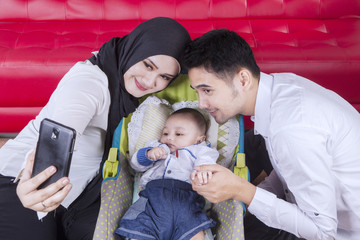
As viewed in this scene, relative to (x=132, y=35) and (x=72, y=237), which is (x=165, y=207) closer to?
(x=72, y=237)

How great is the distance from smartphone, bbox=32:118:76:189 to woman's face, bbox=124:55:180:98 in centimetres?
53

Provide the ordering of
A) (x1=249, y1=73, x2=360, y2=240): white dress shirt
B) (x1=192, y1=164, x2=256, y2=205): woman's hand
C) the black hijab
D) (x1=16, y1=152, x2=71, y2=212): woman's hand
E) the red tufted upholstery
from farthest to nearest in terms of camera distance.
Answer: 1. the red tufted upholstery
2. the black hijab
3. (x1=192, y1=164, x2=256, y2=205): woman's hand
4. (x1=249, y1=73, x2=360, y2=240): white dress shirt
5. (x1=16, y1=152, x2=71, y2=212): woman's hand

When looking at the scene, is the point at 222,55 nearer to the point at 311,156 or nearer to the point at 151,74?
the point at 151,74

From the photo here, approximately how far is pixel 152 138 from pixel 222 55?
2.11 ft

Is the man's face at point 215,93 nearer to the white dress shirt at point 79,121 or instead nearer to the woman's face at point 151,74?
the woman's face at point 151,74

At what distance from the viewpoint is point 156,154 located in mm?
1594

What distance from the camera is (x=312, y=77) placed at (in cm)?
225

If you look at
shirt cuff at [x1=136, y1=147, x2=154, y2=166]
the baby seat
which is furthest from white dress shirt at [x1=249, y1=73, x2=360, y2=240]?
shirt cuff at [x1=136, y1=147, x2=154, y2=166]

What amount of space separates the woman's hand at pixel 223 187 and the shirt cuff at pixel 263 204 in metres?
0.02

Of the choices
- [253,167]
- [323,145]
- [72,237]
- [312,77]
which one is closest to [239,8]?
[312,77]

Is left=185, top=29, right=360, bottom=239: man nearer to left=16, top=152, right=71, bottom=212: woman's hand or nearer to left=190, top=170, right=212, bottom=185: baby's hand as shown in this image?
left=190, top=170, right=212, bottom=185: baby's hand

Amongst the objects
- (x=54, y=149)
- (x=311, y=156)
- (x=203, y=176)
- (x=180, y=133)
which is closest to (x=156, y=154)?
(x=180, y=133)

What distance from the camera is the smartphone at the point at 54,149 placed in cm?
108

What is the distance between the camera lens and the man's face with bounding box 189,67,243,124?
1391 millimetres
